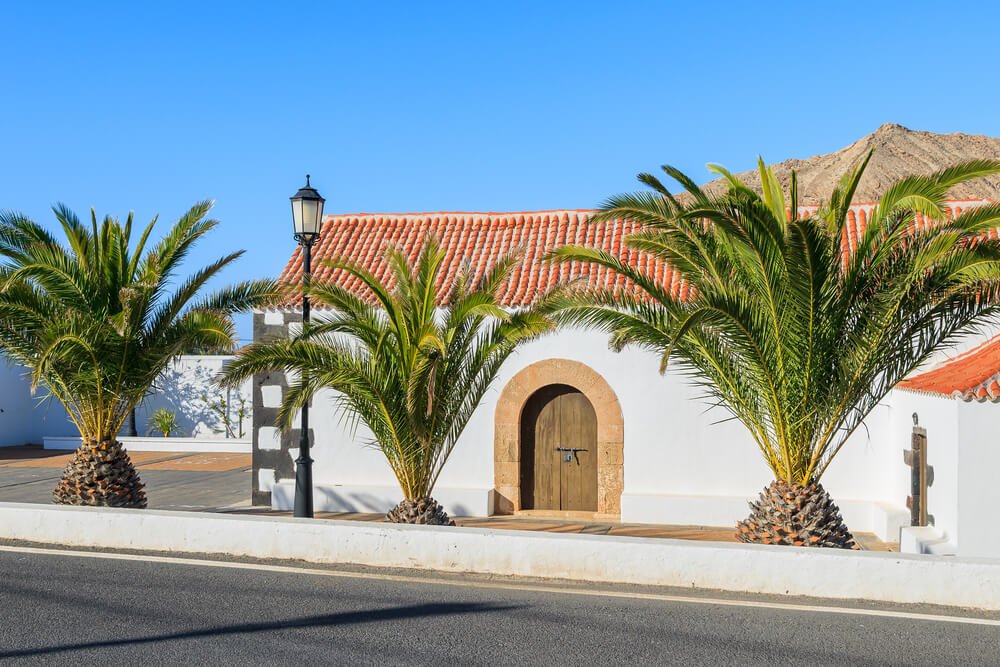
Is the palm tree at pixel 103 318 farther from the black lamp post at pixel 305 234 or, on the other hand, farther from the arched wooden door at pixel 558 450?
the arched wooden door at pixel 558 450

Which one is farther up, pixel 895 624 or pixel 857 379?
pixel 857 379

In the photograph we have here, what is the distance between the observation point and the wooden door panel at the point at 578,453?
13.6 metres

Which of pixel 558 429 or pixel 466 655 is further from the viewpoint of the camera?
pixel 558 429

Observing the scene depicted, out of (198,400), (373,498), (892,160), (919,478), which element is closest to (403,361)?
(373,498)

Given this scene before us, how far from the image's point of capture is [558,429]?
45.1 feet

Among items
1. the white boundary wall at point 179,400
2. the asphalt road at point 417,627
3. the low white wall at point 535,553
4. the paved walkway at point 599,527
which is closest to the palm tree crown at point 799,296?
the low white wall at point 535,553

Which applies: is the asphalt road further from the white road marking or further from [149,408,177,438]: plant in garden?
[149,408,177,438]: plant in garden

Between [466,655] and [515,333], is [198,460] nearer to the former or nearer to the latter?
[515,333]

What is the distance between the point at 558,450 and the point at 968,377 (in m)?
6.23

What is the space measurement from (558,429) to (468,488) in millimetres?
1689

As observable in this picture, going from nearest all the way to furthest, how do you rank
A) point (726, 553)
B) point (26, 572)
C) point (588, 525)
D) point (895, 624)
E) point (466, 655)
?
point (466, 655), point (895, 624), point (726, 553), point (26, 572), point (588, 525)

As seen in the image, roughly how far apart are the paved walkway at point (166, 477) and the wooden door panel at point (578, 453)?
536 centimetres

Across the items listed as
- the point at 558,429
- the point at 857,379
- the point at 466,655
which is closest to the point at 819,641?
the point at 466,655

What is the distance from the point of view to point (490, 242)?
51.7ft
